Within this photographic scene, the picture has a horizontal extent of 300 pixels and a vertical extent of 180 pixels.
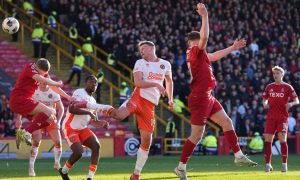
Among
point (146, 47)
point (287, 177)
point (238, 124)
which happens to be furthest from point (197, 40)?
point (238, 124)

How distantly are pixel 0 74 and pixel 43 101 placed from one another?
1558cm

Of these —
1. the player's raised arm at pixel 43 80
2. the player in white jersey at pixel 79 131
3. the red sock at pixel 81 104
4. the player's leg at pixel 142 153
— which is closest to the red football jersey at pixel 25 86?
the player's raised arm at pixel 43 80

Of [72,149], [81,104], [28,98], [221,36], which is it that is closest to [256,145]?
[221,36]

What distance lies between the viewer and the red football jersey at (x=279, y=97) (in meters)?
21.7

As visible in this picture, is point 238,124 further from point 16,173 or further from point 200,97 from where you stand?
point 200,97

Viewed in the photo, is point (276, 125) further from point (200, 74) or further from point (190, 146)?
point (200, 74)

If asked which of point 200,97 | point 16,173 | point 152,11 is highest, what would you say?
point 152,11

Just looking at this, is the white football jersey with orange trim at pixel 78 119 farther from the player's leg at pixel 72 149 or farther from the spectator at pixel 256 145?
the spectator at pixel 256 145

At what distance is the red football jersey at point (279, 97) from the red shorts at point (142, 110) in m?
6.24

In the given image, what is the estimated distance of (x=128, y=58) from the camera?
38.0 metres

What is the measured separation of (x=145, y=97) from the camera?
1617 cm

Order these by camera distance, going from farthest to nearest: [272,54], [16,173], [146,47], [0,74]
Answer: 1. [272,54]
2. [0,74]
3. [16,173]
4. [146,47]

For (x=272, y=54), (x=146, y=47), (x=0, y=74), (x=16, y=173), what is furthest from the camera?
(x=272, y=54)

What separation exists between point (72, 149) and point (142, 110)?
176 centimetres
